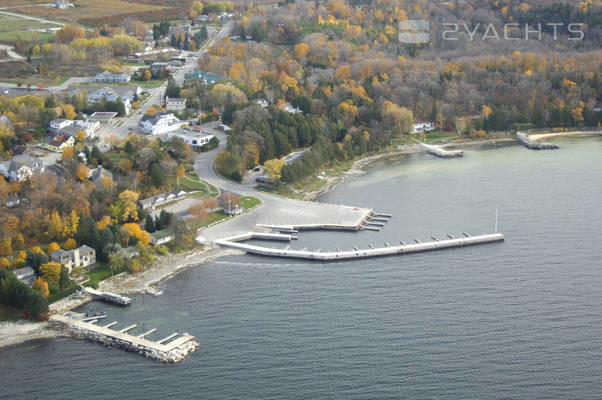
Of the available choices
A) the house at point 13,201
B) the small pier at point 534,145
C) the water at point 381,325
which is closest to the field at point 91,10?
the small pier at point 534,145

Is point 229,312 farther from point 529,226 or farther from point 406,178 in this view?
point 406,178

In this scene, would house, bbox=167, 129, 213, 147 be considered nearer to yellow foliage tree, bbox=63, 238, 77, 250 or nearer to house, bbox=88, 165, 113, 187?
house, bbox=88, 165, 113, 187

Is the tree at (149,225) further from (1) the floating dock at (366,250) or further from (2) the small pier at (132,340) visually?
(2) the small pier at (132,340)

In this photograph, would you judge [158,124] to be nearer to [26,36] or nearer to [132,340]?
[132,340]

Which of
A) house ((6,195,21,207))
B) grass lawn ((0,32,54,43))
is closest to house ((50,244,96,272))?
house ((6,195,21,207))

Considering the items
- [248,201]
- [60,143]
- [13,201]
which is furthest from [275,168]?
[13,201]

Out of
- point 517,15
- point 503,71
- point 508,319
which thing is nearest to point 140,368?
point 508,319
